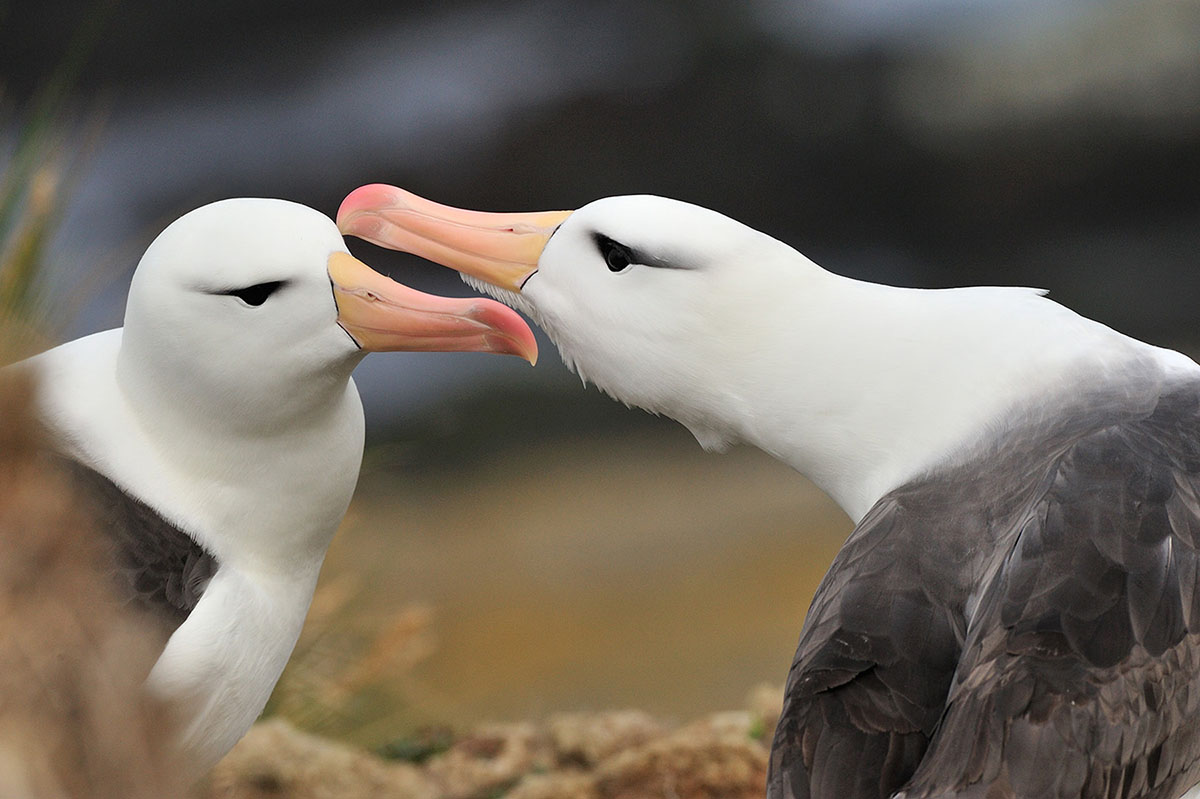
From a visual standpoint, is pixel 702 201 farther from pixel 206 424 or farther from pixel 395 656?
pixel 206 424

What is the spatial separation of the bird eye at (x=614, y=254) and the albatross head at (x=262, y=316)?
18 cm

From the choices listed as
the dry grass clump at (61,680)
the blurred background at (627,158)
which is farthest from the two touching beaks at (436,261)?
the blurred background at (627,158)

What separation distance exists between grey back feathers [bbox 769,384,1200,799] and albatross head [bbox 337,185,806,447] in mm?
344

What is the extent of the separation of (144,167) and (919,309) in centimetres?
407

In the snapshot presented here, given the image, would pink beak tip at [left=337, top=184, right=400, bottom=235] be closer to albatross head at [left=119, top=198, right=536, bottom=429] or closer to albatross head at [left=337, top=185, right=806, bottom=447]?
albatross head at [left=119, top=198, right=536, bottom=429]

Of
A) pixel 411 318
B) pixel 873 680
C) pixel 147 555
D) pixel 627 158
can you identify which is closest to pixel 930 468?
pixel 873 680

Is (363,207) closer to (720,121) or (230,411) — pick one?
(230,411)

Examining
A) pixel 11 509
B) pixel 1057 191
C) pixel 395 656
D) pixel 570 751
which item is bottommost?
pixel 570 751

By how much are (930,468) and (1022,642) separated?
1.20 feet

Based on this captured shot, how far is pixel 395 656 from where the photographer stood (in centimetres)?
315

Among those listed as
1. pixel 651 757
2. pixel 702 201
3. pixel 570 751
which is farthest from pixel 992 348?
pixel 702 201

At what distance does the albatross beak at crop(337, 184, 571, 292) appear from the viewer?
2.02m

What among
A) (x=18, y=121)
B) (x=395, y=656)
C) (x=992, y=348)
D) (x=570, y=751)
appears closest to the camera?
(x=992, y=348)

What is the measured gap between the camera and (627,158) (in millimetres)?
5258
